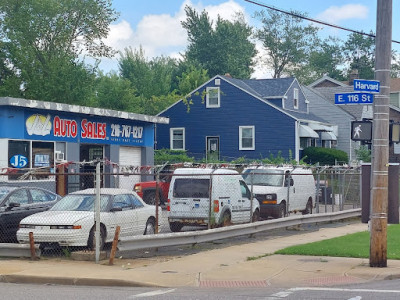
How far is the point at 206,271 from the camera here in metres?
13.4

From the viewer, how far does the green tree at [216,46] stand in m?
77.9

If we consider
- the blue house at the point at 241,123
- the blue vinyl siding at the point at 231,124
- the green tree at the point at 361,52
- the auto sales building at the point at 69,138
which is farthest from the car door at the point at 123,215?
the green tree at the point at 361,52

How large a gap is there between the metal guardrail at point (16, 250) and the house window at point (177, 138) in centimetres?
3354

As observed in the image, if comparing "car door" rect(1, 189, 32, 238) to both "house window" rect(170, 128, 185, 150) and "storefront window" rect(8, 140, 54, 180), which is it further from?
"house window" rect(170, 128, 185, 150)

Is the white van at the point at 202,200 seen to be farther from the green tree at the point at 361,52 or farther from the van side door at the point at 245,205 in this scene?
the green tree at the point at 361,52

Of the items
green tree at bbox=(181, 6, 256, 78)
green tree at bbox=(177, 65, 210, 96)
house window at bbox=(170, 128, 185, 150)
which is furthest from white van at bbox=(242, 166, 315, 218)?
green tree at bbox=(181, 6, 256, 78)

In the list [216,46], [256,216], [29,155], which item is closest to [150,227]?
[256,216]

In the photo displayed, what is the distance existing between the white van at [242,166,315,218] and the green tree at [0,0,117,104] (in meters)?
27.4

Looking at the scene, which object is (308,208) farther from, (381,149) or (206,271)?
(206,271)

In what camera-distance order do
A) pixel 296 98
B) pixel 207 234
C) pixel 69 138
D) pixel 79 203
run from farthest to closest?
pixel 296 98, pixel 69 138, pixel 207 234, pixel 79 203

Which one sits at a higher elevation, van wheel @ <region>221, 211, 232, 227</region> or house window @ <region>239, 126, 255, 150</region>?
house window @ <region>239, 126, 255, 150</region>

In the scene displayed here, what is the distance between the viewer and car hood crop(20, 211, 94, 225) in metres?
14.9

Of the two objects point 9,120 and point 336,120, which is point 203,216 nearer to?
point 9,120

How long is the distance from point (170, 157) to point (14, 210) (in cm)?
2701
